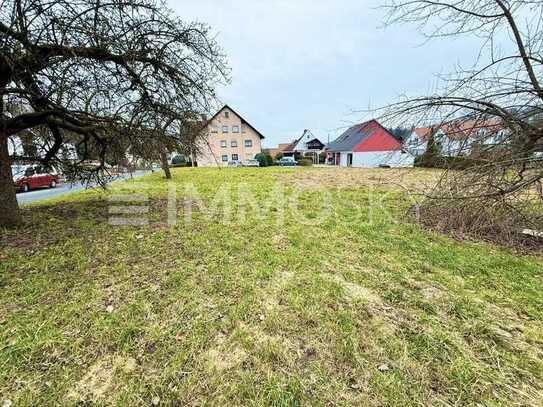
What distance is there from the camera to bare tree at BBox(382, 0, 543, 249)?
2832 millimetres

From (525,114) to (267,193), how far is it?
20.8ft

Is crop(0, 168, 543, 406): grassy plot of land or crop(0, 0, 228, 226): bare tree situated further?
crop(0, 0, 228, 226): bare tree

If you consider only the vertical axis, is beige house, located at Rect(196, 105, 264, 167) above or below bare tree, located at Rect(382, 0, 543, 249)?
above

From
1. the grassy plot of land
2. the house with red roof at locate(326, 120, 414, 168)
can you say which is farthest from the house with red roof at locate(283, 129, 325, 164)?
the grassy plot of land

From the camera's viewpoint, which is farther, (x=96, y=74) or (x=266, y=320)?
(x=96, y=74)

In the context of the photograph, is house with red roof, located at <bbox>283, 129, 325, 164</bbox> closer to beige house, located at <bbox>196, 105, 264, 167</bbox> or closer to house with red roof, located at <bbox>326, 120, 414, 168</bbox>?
house with red roof, located at <bbox>326, 120, 414, 168</bbox>

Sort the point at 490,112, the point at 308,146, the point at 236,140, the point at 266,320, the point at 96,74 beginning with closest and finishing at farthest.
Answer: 1. the point at 266,320
2. the point at 490,112
3. the point at 96,74
4. the point at 236,140
5. the point at 308,146

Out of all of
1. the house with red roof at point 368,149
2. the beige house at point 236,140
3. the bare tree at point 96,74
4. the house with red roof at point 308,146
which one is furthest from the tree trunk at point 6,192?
the house with red roof at point 308,146

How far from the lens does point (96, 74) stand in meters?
3.90

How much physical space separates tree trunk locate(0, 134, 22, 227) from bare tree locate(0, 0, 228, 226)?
12mm

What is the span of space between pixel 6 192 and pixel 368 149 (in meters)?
25.6

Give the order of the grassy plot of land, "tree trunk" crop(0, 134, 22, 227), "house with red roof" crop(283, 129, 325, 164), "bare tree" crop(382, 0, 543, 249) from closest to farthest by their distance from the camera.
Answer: the grassy plot of land → "bare tree" crop(382, 0, 543, 249) → "tree trunk" crop(0, 134, 22, 227) → "house with red roof" crop(283, 129, 325, 164)

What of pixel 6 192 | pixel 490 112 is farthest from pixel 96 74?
pixel 490 112

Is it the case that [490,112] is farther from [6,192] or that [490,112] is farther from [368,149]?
[368,149]
